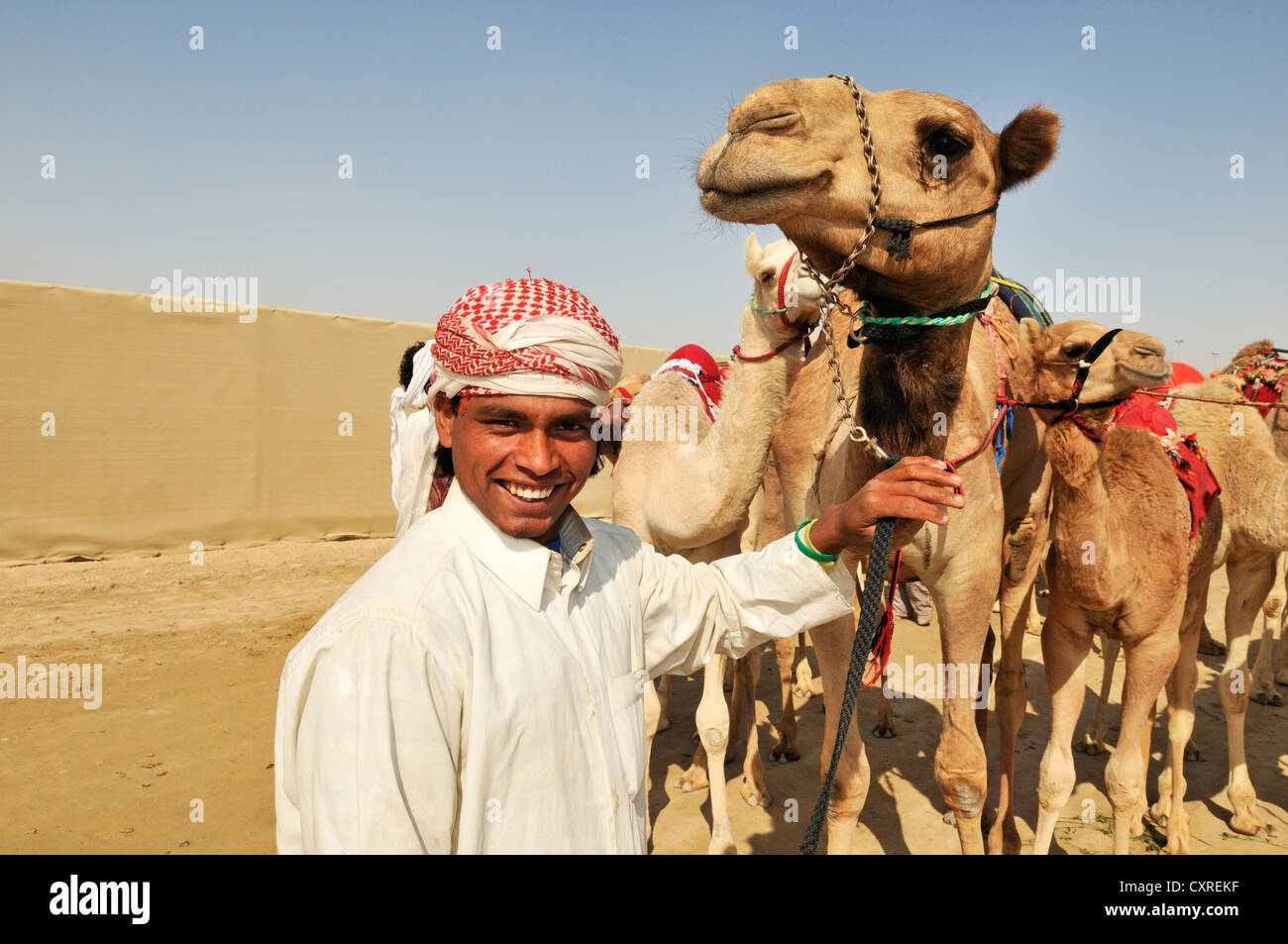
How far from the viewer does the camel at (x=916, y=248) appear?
6.20 ft

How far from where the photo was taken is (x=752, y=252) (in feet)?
11.3

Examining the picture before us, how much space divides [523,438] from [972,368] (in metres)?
2.00

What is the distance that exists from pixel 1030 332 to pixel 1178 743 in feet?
9.11

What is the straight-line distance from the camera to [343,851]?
1126 mm

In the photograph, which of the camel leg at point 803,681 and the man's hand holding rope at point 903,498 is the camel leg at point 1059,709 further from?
the camel leg at point 803,681

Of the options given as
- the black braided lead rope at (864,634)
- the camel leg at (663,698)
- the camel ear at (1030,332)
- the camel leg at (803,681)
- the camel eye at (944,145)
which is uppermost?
the camel eye at (944,145)

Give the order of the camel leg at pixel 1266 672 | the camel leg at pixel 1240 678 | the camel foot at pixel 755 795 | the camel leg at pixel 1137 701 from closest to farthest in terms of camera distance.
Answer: the camel leg at pixel 1137 701
the camel leg at pixel 1240 678
the camel foot at pixel 755 795
the camel leg at pixel 1266 672

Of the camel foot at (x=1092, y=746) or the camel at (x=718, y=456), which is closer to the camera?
the camel at (x=718, y=456)

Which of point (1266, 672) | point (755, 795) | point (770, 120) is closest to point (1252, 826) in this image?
point (1266, 672)

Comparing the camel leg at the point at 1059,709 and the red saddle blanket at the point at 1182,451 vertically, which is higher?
the red saddle blanket at the point at 1182,451

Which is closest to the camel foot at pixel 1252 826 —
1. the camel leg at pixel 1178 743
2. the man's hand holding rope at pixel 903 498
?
the camel leg at pixel 1178 743

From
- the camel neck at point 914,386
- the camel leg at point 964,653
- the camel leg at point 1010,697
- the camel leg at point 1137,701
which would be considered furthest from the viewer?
the camel leg at point 1010,697

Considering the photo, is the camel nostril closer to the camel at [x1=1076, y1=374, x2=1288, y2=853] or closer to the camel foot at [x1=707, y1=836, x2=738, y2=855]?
the camel foot at [x1=707, y1=836, x2=738, y2=855]
